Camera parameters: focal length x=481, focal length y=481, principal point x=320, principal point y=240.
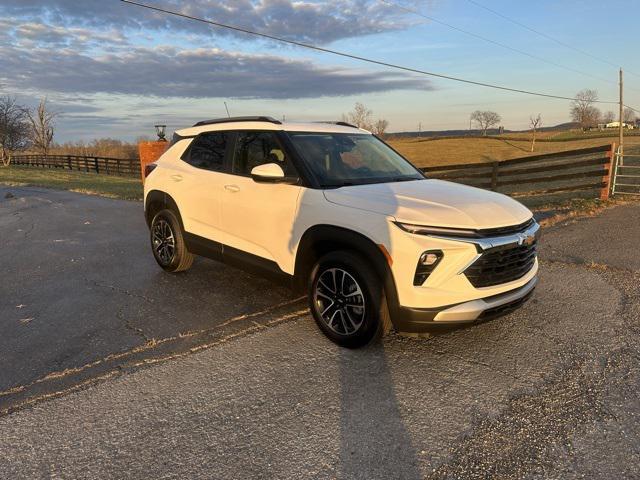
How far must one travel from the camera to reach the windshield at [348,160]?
4383 millimetres

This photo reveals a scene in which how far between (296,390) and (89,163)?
43.3m

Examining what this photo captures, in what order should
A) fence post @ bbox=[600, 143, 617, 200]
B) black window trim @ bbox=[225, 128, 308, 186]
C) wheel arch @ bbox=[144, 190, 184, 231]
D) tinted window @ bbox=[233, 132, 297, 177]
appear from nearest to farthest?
black window trim @ bbox=[225, 128, 308, 186] < tinted window @ bbox=[233, 132, 297, 177] < wheel arch @ bbox=[144, 190, 184, 231] < fence post @ bbox=[600, 143, 617, 200]

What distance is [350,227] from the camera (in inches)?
148

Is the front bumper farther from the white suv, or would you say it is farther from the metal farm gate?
the metal farm gate

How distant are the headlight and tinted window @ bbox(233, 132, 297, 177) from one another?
54.4 inches

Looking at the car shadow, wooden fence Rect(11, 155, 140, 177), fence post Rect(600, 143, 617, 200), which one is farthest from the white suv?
wooden fence Rect(11, 155, 140, 177)

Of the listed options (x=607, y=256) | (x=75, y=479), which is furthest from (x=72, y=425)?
(x=607, y=256)

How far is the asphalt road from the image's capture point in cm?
257

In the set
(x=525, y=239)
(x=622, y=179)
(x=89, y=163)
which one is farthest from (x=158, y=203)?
(x=89, y=163)

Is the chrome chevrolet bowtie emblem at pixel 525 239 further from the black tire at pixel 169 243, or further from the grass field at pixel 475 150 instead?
the grass field at pixel 475 150

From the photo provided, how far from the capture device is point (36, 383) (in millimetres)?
3408

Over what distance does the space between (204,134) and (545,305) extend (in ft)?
13.6

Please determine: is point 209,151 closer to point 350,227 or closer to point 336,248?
point 336,248

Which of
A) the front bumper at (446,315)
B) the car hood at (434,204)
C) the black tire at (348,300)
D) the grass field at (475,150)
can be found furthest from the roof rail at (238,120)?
the grass field at (475,150)
